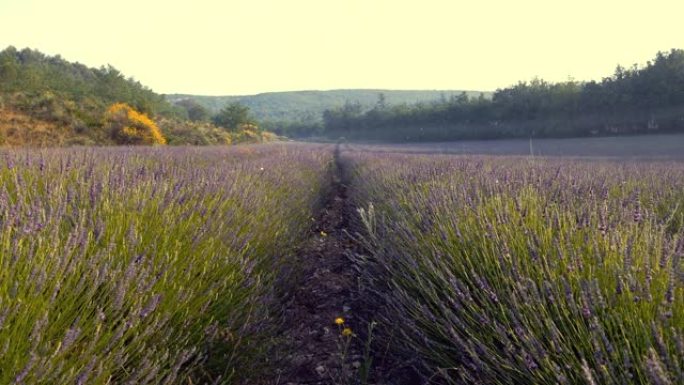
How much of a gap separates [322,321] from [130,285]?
180 centimetres

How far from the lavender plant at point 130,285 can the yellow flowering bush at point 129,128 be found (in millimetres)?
17447

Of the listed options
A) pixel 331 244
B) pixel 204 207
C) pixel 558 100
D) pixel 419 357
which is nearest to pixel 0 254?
pixel 204 207

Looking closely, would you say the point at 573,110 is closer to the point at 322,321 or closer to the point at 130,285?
the point at 322,321

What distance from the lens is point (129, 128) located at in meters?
19.3

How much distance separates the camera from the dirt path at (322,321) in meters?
2.47

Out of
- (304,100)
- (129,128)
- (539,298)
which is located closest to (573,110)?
(129,128)

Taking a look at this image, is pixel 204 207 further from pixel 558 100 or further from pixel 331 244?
pixel 558 100

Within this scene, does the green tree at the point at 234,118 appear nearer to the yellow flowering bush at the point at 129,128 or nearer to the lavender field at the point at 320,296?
the yellow flowering bush at the point at 129,128

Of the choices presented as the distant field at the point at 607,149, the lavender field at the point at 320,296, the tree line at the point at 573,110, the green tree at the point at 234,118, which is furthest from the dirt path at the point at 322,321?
the green tree at the point at 234,118

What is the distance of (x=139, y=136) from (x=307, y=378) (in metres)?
19.2

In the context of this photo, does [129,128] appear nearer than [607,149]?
Yes

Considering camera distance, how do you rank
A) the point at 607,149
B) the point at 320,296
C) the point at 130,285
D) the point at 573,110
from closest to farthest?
the point at 130,285 → the point at 320,296 → the point at 607,149 → the point at 573,110

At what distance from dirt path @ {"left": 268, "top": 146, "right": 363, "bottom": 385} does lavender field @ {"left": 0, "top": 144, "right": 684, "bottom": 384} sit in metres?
0.03

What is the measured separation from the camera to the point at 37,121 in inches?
683
